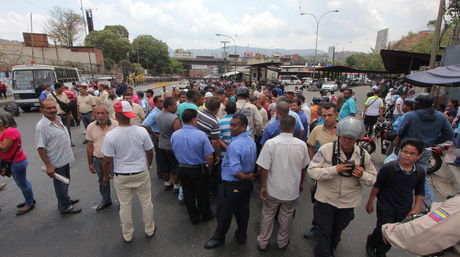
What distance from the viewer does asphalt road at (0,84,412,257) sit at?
9.27 ft

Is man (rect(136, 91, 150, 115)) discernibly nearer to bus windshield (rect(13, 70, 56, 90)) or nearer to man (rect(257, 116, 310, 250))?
man (rect(257, 116, 310, 250))

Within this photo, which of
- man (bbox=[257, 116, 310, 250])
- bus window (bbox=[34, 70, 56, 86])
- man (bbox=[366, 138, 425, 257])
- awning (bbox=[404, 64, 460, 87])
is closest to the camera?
man (bbox=[366, 138, 425, 257])

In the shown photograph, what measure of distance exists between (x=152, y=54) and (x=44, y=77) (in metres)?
57.9

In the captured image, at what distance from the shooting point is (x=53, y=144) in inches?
126

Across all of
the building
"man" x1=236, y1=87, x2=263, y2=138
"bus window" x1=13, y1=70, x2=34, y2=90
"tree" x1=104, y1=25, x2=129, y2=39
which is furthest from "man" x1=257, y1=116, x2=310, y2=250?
"tree" x1=104, y1=25, x2=129, y2=39

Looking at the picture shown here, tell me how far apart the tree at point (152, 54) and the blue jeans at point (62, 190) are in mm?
65419

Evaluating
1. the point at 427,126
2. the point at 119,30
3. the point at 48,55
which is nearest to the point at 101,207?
the point at 427,126

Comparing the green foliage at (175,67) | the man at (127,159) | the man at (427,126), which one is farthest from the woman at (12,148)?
the green foliage at (175,67)

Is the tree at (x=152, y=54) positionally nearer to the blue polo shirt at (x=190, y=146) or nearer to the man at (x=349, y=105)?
the man at (x=349, y=105)

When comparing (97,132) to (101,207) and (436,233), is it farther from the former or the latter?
(436,233)

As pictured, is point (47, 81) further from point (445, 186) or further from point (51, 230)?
point (445, 186)

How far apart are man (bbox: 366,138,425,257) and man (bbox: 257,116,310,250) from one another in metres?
0.81

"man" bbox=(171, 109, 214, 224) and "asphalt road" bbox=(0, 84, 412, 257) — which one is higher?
"man" bbox=(171, 109, 214, 224)

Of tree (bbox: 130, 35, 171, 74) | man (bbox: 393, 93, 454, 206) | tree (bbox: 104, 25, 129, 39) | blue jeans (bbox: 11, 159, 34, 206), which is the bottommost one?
blue jeans (bbox: 11, 159, 34, 206)
